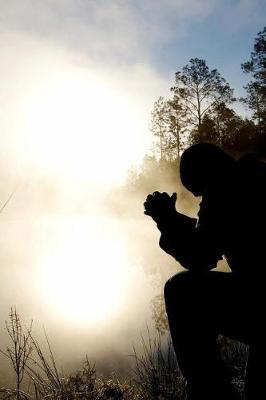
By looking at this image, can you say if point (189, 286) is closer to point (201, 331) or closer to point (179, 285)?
point (179, 285)

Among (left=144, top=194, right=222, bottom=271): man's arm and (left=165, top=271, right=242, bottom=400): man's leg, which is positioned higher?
(left=144, top=194, right=222, bottom=271): man's arm

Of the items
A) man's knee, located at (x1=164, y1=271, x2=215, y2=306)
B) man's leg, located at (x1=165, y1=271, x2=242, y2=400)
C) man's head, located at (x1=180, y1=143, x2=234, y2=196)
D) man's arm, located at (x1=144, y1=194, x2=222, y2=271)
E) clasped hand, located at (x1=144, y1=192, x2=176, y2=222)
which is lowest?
man's leg, located at (x1=165, y1=271, x2=242, y2=400)

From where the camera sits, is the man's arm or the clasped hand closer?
the man's arm

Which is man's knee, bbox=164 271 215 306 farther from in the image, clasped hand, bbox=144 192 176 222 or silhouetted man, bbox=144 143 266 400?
clasped hand, bbox=144 192 176 222

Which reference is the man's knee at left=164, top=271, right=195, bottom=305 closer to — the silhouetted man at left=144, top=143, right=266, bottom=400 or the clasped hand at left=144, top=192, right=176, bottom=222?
the silhouetted man at left=144, top=143, right=266, bottom=400

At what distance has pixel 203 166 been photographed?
7.18 feet

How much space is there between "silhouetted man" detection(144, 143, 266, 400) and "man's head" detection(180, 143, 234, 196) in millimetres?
40

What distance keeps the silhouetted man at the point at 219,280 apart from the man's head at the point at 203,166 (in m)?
0.04

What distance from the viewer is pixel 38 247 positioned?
25250 mm

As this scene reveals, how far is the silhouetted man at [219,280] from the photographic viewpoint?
1817 millimetres

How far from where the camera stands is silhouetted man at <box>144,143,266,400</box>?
182cm

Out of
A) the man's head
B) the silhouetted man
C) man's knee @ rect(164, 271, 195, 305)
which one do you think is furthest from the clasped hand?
man's knee @ rect(164, 271, 195, 305)

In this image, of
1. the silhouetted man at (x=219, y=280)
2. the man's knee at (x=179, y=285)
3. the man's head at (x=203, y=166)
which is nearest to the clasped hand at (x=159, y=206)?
the silhouetted man at (x=219, y=280)

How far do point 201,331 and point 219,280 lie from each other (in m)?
0.27
